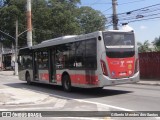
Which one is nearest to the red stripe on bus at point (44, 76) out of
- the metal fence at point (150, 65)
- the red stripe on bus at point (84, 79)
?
the red stripe on bus at point (84, 79)

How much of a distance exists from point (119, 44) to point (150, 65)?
10.2m

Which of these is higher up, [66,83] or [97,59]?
[97,59]

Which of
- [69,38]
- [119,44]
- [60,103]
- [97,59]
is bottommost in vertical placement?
[60,103]

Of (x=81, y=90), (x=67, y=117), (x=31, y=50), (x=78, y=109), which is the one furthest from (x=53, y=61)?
(x=67, y=117)

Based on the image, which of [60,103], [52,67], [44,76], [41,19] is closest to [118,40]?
[60,103]

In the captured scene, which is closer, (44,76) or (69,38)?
(69,38)

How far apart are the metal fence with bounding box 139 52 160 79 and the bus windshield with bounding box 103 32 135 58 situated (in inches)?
345

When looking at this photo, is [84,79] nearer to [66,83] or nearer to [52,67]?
[66,83]

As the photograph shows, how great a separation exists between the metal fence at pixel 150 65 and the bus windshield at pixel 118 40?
28.8ft

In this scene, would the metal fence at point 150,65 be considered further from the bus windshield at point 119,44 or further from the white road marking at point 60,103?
the white road marking at point 60,103

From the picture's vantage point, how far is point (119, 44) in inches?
651

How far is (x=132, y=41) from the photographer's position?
17.1 m

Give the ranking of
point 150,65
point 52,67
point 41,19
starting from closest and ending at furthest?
point 52,67, point 150,65, point 41,19

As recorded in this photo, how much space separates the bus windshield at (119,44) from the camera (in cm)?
1620
